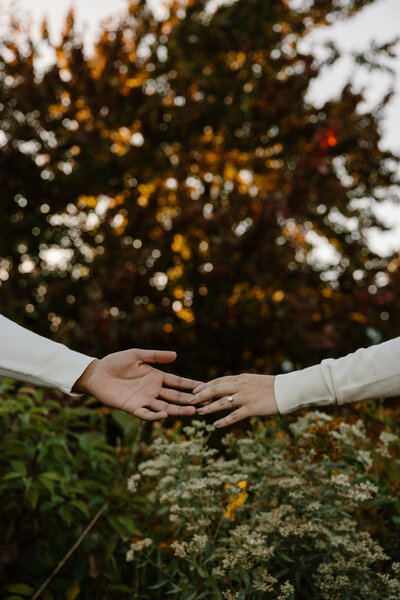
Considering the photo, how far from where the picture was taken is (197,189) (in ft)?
19.7

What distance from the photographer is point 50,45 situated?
557 cm

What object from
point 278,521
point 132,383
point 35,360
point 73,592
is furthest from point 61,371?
point 73,592

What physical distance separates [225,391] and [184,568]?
0.73 m

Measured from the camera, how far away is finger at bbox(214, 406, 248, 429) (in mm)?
1676

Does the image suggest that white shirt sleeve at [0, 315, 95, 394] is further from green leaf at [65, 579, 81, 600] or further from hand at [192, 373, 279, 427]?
green leaf at [65, 579, 81, 600]

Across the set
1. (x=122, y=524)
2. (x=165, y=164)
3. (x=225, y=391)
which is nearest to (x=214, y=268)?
(x=165, y=164)

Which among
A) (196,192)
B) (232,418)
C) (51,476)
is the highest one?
(196,192)

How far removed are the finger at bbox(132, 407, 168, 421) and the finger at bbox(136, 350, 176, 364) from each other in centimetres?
16

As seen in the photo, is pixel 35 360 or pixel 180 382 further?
pixel 180 382

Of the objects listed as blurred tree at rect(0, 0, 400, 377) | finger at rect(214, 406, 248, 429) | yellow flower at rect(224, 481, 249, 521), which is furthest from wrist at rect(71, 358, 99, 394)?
blurred tree at rect(0, 0, 400, 377)

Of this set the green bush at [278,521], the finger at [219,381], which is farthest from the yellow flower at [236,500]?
the finger at [219,381]

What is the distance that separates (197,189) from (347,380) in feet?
14.8

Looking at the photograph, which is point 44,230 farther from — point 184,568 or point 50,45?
point 184,568

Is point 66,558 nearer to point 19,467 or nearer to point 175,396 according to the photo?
point 19,467
